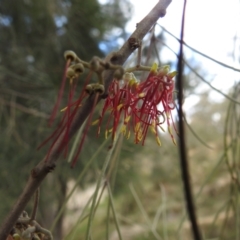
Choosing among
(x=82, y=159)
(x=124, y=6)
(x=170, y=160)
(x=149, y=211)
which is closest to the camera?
(x=82, y=159)

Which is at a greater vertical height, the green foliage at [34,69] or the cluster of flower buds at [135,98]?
the green foliage at [34,69]

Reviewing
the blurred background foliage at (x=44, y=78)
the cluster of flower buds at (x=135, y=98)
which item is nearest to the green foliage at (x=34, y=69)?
the blurred background foliage at (x=44, y=78)

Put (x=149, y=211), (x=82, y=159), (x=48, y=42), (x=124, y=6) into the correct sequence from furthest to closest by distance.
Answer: (x=149, y=211) < (x=124, y=6) < (x=48, y=42) < (x=82, y=159)

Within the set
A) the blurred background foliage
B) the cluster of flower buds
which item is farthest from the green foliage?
the cluster of flower buds

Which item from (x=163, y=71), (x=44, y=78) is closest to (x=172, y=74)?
(x=163, y=71)

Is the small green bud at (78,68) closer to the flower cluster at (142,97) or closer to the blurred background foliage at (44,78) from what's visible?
the flower cluster at (142,97)

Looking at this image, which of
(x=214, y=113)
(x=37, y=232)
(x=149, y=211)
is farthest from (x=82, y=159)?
(x=214, y=113)

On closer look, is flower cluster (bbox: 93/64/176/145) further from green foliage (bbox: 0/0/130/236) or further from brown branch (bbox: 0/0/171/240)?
green foliage (bbox: 0/0/130/236)

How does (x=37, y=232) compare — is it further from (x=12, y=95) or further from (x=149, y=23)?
(x=12, y=95)

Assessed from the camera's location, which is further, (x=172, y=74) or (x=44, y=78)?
(x=44, y=78)

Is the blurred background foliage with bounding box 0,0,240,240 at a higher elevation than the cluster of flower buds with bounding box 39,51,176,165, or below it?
higher

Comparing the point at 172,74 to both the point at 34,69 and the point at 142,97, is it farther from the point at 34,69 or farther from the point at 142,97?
the point at 34,69
